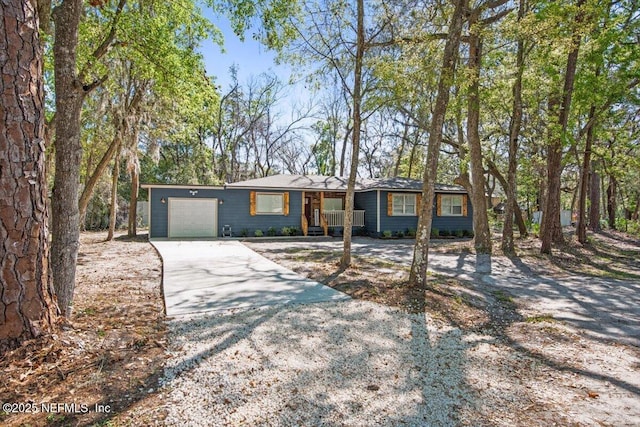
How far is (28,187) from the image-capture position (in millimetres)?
2484

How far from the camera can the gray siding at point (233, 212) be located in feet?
43.8

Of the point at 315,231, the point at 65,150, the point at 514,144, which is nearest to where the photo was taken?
the point at 65,150

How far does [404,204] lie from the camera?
52.2ft

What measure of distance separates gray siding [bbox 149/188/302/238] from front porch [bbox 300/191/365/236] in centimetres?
53

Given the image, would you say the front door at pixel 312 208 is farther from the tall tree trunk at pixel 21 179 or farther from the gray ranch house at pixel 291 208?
the tall tree trunk at pixel 21 179

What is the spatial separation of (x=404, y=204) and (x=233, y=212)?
7.62 meters

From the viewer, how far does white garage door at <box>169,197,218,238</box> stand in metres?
13.6

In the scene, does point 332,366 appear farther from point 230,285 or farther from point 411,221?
point 411,221

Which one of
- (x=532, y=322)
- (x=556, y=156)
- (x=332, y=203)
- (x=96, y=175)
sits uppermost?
(x=556, y=156)

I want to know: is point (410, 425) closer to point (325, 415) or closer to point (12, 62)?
point (325, 415)

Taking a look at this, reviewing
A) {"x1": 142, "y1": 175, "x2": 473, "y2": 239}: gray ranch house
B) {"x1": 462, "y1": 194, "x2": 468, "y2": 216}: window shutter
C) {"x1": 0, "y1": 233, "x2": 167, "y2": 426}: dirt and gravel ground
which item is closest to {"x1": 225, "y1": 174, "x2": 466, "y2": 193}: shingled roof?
{"x1": 142, "y1": 175, "x2": 473, "y2": 239}: gray ranch house

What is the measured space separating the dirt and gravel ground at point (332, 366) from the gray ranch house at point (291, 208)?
29.2 feet

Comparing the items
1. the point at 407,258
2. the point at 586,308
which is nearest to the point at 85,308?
the point at 586,308

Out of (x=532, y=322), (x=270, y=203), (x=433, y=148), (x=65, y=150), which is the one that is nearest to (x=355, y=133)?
(x=433, y=148)
